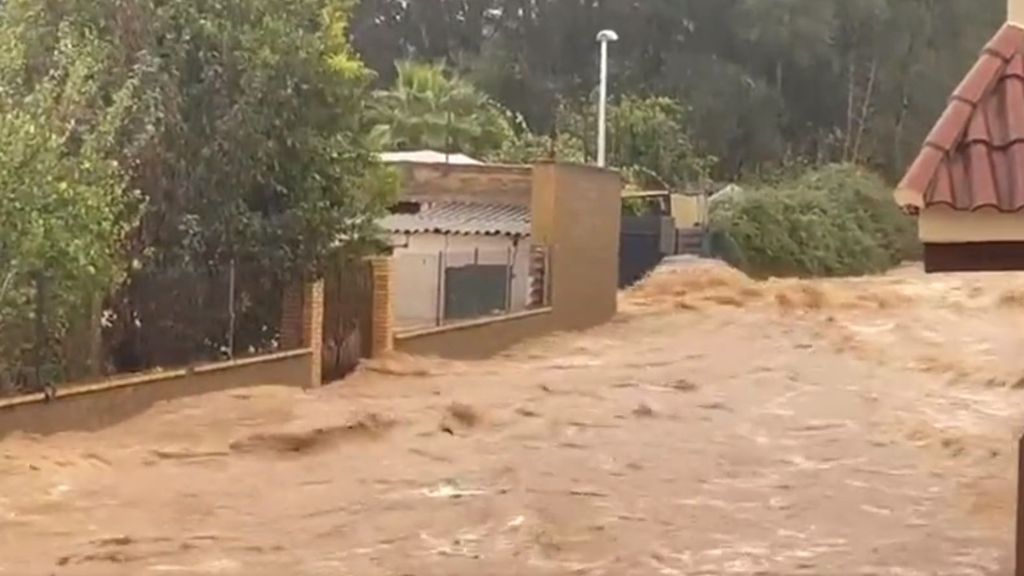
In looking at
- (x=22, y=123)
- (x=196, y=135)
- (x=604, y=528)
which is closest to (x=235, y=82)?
(x=196, y=135)

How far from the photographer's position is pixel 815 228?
47375 millimetres

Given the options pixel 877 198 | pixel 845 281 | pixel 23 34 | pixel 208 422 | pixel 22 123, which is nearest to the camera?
pixel 22 123

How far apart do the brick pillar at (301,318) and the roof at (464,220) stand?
8.37m

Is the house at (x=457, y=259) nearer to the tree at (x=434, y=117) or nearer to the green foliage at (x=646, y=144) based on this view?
the tree at (x=434, y=117)

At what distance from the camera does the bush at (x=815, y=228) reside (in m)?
45.9


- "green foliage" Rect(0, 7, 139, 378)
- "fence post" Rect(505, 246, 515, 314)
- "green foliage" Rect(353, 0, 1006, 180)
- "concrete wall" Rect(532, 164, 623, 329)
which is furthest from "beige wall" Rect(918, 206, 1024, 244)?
"green foliage" Rect(353, 0, 1006, 180)

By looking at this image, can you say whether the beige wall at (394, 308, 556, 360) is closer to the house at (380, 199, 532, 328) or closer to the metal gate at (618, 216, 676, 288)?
the house at (380, 199, 532, 328)

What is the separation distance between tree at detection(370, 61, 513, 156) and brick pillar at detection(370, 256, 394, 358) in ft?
57.1

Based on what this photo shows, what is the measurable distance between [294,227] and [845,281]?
27074 millimetres

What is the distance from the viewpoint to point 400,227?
29.3 meters

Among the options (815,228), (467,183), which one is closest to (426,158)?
(467,183)

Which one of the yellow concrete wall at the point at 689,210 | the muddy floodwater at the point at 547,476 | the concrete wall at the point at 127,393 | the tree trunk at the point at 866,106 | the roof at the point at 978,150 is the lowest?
the muddy floodwater at the point at 547,476

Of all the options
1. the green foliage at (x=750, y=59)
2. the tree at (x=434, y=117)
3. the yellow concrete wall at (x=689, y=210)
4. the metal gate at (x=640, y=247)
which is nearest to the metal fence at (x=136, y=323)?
the tree at (x=434, y=117)

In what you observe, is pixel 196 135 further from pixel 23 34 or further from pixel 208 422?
pixel 208 422
